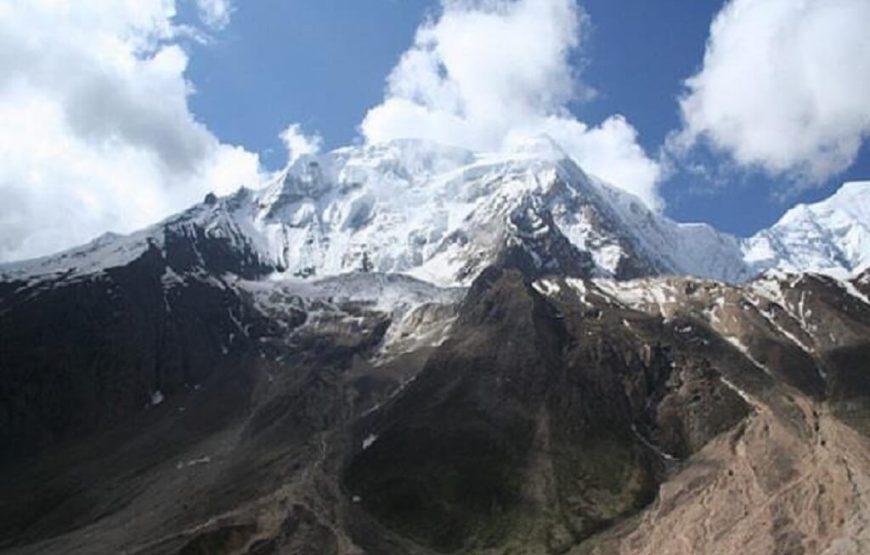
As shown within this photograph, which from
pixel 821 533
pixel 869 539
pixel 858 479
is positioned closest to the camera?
pixel 869 539

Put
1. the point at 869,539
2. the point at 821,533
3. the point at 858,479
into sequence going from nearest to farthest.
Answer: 1. the point at 869,539
2. the point at 821,533
3. the point at 858,479

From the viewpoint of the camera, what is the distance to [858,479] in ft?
639

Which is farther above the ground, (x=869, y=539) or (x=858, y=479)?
(x=858, y=479)

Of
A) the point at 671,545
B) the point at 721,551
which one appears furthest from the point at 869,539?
the point at 671,545

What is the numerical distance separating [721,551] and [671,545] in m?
14.3

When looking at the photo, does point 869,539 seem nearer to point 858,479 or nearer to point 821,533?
point 821,533

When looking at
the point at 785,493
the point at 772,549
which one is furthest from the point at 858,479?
the point at 772,549

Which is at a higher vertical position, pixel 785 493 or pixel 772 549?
pixel 785 493

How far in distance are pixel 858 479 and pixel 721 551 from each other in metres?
30.3

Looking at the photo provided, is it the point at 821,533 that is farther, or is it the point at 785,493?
the point at 785,493

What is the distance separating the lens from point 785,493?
19850cm

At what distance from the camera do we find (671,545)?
199 metres

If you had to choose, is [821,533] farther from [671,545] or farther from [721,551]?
[671,545]

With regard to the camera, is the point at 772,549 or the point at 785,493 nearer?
the point at 772,549
